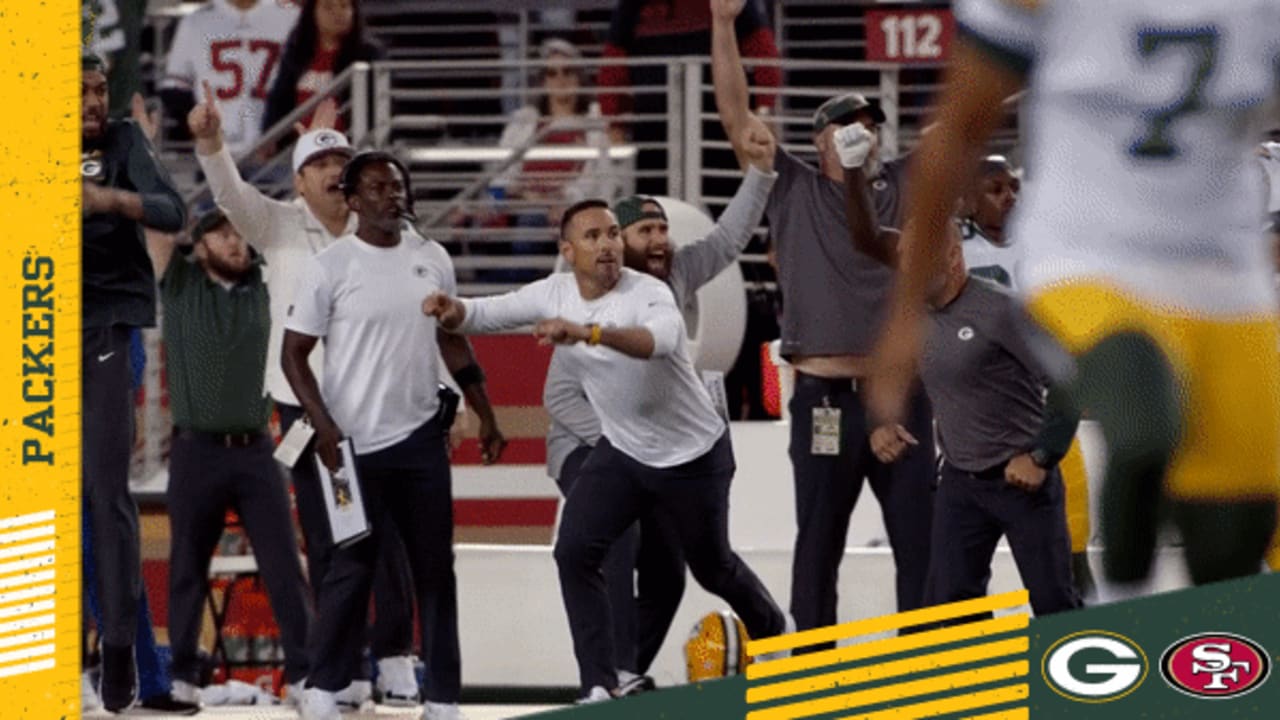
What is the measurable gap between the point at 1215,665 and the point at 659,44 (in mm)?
6399

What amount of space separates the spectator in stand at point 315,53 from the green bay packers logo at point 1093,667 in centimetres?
678

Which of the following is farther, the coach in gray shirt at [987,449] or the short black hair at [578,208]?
the short black hair at [578,208]

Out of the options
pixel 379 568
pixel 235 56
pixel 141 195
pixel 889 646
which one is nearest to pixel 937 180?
pixel 889 646

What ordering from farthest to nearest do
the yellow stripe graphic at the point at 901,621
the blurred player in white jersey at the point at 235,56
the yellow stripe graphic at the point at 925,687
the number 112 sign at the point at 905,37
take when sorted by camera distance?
the blurred player in white jersey at the point at 235,56
the number 112 sign at the point at 905,37
the yellow stripe graphic at the point at 901,621
the yellow stripe graphic at the point at 925,687

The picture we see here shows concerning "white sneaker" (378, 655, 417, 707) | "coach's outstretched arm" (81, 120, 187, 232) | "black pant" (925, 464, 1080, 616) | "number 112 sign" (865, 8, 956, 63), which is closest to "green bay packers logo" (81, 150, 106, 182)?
"coach's outstretched arm" (81, 120, 187, 232)

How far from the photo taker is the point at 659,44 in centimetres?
963

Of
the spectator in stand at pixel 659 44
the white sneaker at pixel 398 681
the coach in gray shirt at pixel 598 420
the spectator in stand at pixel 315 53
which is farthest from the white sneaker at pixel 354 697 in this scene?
the spectator in stand at pixel 315 53

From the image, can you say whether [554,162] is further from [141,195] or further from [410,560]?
[141,195]

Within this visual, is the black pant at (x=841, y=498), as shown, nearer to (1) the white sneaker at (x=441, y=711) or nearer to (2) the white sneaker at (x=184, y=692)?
(1) the white sneaker at (x=441, y=711)

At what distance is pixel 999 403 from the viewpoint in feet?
20.0

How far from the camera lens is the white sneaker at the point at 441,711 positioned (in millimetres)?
6711

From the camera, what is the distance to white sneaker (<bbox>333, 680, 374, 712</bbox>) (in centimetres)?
711

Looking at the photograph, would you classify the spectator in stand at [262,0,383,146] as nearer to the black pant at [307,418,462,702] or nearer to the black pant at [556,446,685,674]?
the black pant at [556,446,685,674]

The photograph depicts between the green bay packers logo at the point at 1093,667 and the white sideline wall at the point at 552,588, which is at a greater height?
the green bay packers logo at the point at 1093,667
